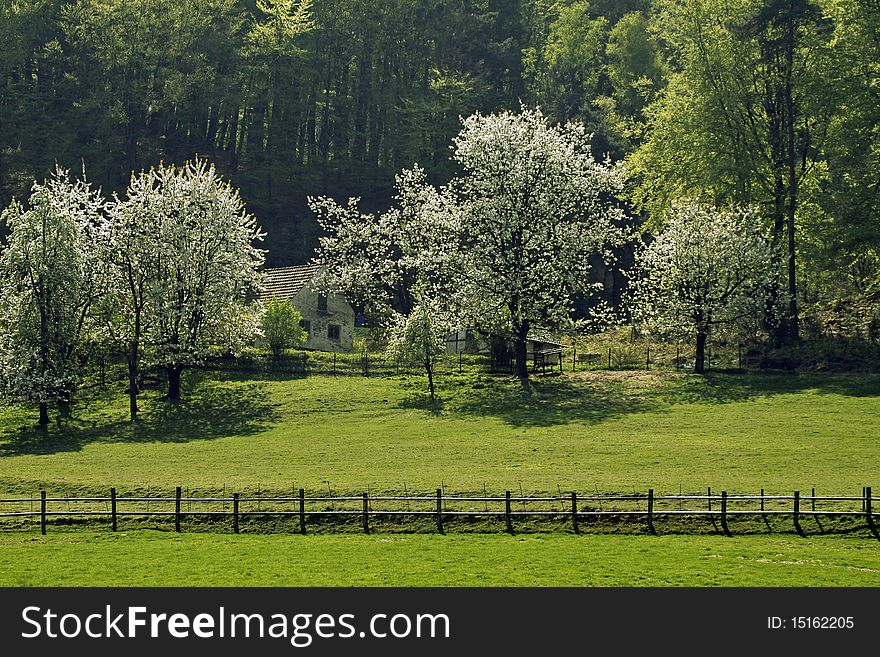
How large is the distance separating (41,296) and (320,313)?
2439 cm

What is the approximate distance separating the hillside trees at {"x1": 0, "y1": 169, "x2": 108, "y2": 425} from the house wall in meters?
20.9

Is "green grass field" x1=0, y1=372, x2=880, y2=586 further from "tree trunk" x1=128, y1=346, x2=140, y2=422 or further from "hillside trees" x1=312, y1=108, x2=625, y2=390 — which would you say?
"hillside trees" x1=312, y1=108, x2=625, y2=390

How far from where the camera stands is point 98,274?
73.9 meters

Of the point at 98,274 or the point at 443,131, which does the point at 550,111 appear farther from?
the point at 98,274

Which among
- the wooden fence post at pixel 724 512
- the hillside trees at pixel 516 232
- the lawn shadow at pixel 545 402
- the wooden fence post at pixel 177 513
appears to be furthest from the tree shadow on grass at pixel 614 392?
the wooden fence post at pixel 177 513

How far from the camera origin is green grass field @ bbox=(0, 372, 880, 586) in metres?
39.5

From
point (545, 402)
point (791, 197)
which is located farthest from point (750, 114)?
point (545, 402)

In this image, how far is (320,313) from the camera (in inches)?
3509

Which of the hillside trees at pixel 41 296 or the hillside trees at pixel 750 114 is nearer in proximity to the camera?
the hillside trees at pixel 41 296

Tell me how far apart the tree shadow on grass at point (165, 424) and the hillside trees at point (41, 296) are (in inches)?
92.4

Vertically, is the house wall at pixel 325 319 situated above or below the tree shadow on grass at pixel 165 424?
above

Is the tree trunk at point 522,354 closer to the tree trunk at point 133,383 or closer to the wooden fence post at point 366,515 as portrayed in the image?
the tree trunk at point 133,383

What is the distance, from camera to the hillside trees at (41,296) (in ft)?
226

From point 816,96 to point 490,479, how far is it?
43.9 meters
